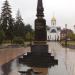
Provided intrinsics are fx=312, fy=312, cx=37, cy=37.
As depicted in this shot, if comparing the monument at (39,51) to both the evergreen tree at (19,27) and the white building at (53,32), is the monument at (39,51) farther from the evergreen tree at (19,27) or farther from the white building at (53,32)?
the white building at (53,32)

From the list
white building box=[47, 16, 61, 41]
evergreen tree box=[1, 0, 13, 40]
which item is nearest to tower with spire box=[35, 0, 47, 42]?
evergreen tree box=[1, 0, 13, 40]

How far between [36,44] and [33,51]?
0.61 m

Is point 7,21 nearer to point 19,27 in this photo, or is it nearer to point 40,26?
point 19,27

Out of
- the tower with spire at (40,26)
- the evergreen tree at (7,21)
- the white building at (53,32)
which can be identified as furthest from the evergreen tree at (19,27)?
the tower with spire at (40,26)

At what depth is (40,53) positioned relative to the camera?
2208 centimetres

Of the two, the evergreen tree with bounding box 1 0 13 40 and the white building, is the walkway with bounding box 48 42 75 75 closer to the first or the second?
the evergreen tree with bounding box 1 0 13 40

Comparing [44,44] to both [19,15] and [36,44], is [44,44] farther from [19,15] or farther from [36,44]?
[19,15]

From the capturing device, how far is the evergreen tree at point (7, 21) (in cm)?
8319

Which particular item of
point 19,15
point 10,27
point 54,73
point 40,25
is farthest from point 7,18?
point 54,73

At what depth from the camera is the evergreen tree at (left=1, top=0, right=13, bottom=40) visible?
273ft

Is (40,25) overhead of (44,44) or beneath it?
overhead

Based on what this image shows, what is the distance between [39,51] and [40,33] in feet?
6.01

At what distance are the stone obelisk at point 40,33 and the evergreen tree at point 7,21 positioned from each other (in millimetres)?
59058

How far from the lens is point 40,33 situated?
76.9 feet
